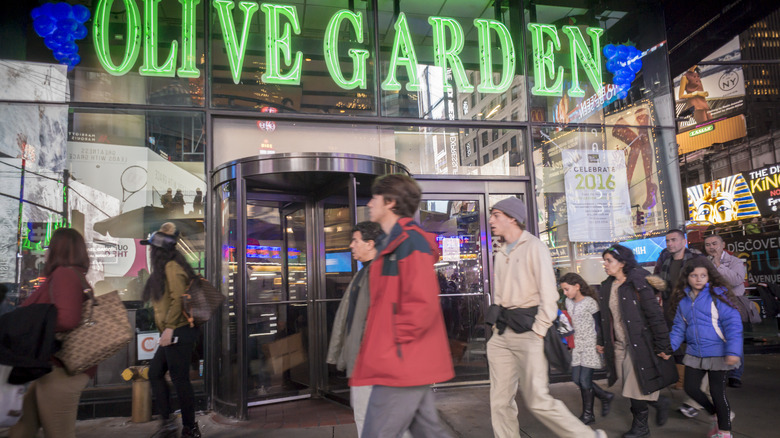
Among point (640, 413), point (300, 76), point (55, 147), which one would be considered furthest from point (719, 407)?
point (55, 147)

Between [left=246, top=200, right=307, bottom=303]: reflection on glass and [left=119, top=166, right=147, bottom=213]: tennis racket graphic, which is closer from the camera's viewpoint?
[left=119, top=166, right=147, bottom=213]: tennis racket graphic

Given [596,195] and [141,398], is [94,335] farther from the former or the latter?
[596,195]

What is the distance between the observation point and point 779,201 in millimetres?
24875

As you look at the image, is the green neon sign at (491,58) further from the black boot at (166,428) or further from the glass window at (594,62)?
the black boot at (166,428)

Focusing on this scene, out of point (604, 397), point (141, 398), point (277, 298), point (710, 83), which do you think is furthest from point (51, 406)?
point (710, 83)

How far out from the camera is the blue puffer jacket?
4328 millimetres

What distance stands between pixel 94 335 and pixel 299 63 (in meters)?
4.69

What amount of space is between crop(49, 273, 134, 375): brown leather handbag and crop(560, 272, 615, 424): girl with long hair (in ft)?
12.7

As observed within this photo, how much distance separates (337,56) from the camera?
7137 millimetres

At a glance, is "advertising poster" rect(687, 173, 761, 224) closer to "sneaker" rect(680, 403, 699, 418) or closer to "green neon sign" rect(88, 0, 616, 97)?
"green neon sign" rect(88, 0, 616, 97)

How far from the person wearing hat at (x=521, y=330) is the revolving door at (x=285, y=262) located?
2.12 m

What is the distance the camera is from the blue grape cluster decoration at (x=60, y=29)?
6.27 m

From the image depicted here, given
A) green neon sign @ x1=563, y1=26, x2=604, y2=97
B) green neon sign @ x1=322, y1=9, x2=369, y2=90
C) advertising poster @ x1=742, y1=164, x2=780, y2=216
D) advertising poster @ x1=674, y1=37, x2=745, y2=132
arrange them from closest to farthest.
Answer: green neon sign @ x1=322, y1=9, x2=369, y2=90 < green neon sign @ x1=563, y1=26, x2=604, y2=97 < advertising poster @ x1=674, y1=37, x2=745, y2=132 < advertising poster @ x1=742, y1=164, x2=780, y2=216

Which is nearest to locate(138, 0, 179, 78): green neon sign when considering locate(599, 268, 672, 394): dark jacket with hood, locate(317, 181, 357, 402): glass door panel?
locate(317, 181, 357, 402): glass door panel
